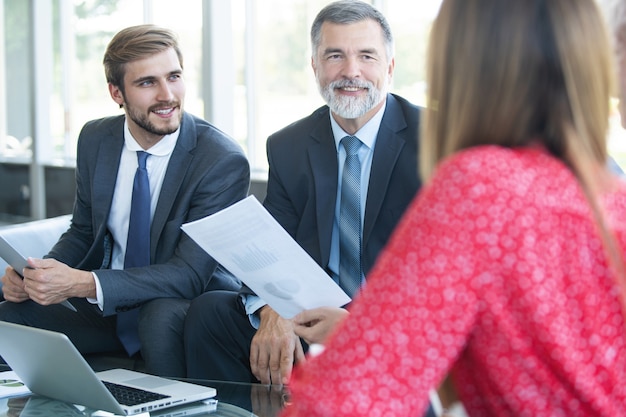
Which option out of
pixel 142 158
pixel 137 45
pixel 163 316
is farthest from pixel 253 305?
pixel 137 45

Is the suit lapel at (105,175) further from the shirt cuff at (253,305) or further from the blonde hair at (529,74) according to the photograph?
the blonde hair at (529,74)

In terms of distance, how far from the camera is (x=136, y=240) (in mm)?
2947

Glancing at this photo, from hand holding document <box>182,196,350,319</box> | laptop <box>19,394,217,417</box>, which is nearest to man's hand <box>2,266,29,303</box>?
laptop <box>19,394,217,417</box>

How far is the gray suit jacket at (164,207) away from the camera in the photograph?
2.76 m

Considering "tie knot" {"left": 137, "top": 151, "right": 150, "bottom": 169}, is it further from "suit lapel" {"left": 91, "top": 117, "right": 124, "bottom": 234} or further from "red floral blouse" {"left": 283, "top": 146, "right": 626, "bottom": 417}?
"red floral blouse" {"left": 283, "top": 146, "right": 626, "bottom": 417}

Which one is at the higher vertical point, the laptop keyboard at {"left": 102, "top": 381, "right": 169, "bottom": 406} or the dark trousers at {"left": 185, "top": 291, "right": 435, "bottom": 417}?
the laptop keyboard at {"left": 102, "top": 381, "right": 169, "bottom": 406}

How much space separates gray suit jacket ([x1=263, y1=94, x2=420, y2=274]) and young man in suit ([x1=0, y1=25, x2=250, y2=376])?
0.85 feet

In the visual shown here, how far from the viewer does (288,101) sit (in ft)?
17.9

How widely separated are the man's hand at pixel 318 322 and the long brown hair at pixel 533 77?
75cm

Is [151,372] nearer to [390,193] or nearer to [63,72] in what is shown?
[390,193]

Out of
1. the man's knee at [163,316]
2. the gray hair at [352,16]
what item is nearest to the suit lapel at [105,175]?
the man's knee at [163,316]

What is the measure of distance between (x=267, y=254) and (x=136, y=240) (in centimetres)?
123

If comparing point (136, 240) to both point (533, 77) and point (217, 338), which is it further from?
point (533, 77)

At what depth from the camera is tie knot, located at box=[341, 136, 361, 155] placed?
2.69 m
